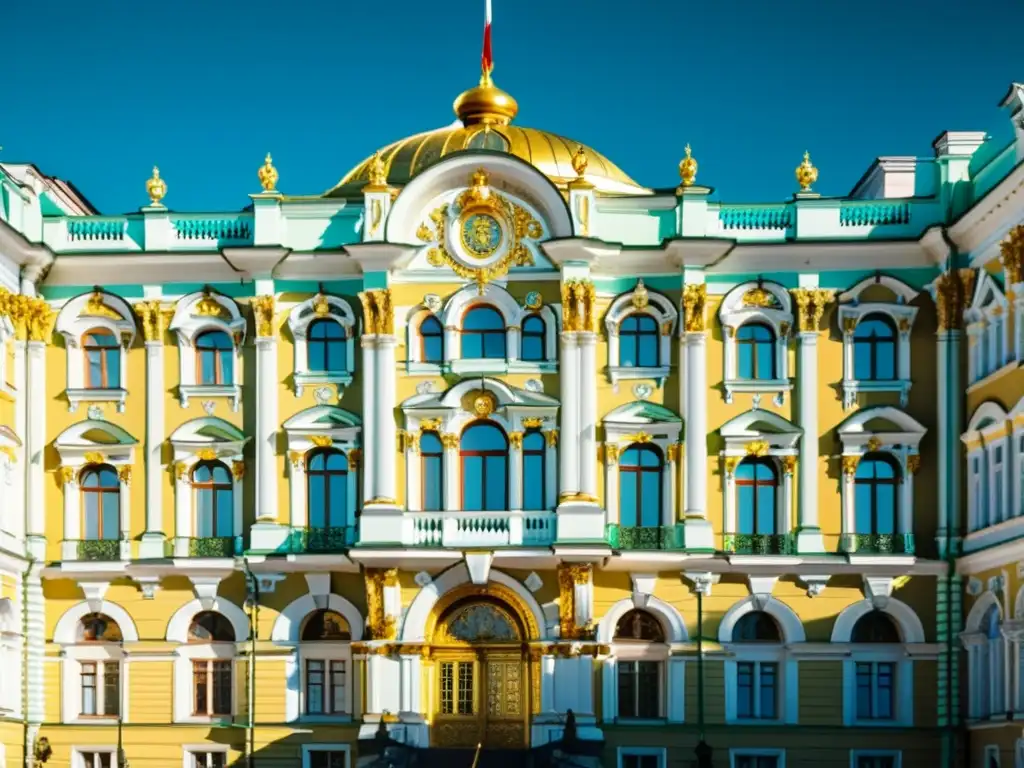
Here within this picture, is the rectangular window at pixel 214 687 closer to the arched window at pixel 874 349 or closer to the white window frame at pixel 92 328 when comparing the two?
the white window frame at pixel 92 328

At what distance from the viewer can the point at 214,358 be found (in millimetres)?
46750

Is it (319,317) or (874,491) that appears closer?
(874,491)

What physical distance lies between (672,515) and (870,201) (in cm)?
795

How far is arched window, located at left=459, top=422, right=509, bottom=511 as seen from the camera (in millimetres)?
45719

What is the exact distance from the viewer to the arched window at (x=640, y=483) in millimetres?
46000

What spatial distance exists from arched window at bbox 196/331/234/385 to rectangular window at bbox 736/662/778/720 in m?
12.7

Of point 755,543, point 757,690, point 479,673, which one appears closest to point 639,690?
point 757,690

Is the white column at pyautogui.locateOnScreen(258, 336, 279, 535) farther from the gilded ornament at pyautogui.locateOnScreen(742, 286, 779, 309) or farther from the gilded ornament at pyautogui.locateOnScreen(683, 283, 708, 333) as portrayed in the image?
the gilded ornament at pyautogui.locateOnScreen(742, 286, 779, 309)

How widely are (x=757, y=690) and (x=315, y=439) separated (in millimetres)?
10768

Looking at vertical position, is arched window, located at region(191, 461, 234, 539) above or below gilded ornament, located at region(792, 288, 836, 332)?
below

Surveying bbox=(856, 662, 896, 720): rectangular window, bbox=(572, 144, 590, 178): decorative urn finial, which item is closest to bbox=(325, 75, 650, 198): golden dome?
bbox=(572, 144, 590, 178): decorative urn finial

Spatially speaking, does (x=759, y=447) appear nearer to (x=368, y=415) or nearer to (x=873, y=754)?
(x=873, y=754)

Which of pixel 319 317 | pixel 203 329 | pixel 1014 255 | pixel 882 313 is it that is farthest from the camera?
pixel 203 329

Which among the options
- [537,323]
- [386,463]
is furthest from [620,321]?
[386,463]
